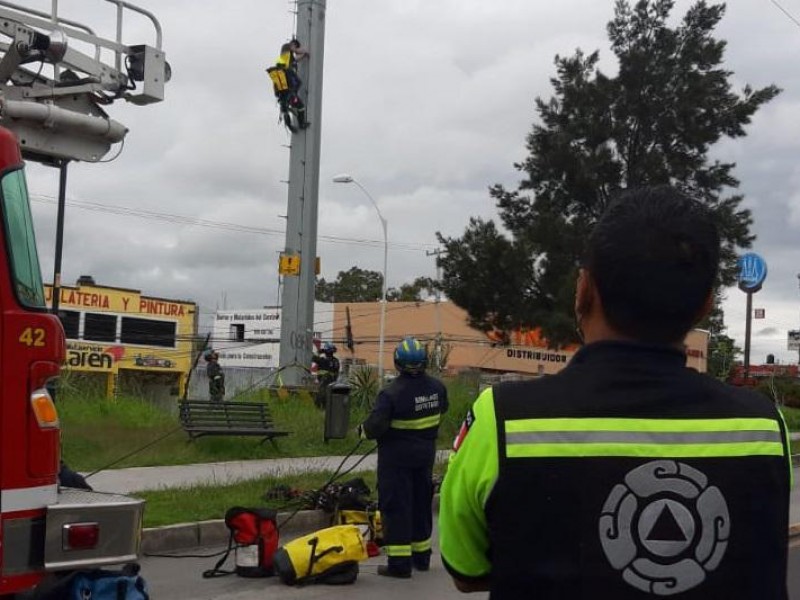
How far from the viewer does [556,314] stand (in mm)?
30172

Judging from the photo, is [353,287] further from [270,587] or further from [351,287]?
[270,587]

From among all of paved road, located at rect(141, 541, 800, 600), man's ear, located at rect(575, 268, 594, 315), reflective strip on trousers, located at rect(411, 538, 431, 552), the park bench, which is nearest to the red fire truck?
man's ear, located at rect(575, 268, 594, 315)

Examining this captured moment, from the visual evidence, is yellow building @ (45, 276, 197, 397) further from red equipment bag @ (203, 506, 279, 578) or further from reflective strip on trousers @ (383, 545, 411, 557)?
reflective strip on trousers @ (383, 545, 411, 557)

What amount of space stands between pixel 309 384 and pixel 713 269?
19.1m

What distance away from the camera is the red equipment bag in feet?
24.9

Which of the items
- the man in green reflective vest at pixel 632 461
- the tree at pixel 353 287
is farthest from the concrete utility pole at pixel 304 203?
the tree at pixel 353 287

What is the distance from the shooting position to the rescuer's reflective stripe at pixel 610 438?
1798 millimetres

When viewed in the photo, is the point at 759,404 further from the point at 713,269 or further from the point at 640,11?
the point at 640,11

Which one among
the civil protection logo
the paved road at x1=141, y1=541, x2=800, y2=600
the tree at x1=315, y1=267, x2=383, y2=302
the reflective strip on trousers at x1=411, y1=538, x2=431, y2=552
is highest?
the tree at x1=315, y1=267, x2=383, y2=302

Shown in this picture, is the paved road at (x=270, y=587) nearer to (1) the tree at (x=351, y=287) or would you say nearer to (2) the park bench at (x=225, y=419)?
(2) the park bench at (x=225, y=419)

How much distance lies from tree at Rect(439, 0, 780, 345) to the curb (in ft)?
72.3

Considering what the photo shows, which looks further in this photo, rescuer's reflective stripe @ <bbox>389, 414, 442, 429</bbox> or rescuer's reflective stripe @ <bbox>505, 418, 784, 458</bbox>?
rescuer's reflective stripe @ <bbox>389, 414, 442, 429</bbox>

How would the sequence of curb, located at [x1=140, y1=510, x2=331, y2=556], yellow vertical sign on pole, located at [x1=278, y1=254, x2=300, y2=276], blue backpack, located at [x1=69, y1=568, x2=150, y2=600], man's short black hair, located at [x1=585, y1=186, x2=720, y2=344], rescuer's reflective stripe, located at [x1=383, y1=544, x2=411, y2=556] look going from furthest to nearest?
yellow vertical sign on pole, located at [x1=278, y1=254, x2=300, y2=276] < curb, located at [x1=140, y1=510, x2=331, y2=556] < rescuer's reflective stripe, located at [x1=383, y1=544, x2=411, y2=556] < blue backpack, located at [x1=69, y1=568, x2=150, y2=600] < man's short black hair, located at [x1=585, y1=186, x2=720, y2=344]

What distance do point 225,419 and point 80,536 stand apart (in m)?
10.2
